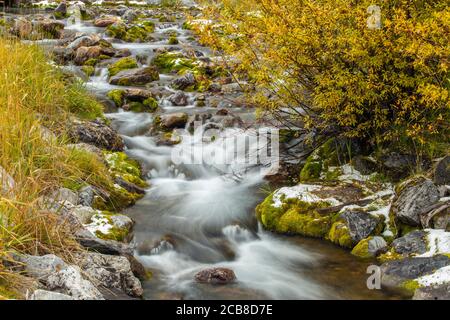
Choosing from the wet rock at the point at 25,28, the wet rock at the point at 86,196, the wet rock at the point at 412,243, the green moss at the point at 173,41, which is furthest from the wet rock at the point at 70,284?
the green moss at the point at 173,41

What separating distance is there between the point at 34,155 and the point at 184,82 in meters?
10.4

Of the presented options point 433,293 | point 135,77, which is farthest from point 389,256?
point 135,77

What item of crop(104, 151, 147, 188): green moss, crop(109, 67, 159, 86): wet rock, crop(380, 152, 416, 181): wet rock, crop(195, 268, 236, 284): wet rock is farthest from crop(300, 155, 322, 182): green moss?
crop(109, 67, 159, 86): wet rock

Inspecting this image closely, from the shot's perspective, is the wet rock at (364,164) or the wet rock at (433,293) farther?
the wet rock at (364,164)

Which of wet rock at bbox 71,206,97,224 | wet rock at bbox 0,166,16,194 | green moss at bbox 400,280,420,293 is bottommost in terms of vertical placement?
green moss at bbox 400,280,420,293

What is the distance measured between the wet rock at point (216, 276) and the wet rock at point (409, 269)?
1863 mm

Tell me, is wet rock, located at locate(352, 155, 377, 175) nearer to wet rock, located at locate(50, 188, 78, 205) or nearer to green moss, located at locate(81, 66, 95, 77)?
wet rock, located at locate(50, 188, 78, 205)

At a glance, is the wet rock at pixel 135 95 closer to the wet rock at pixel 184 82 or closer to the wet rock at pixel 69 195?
the wet rock at pixel 184 82

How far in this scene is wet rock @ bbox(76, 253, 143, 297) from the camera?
5141 mm

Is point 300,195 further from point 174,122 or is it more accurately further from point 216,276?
point 174,122

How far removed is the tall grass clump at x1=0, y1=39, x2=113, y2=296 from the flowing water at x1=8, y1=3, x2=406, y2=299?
127 centimetres

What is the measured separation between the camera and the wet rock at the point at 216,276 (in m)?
6.14

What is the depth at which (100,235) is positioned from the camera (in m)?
6.76
